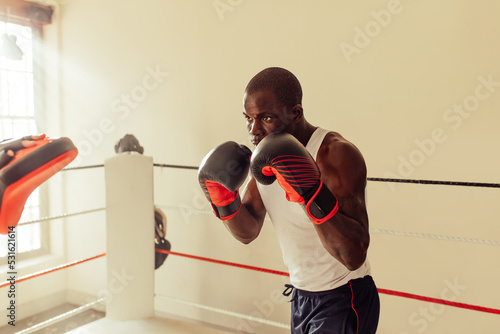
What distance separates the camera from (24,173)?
1229 mm

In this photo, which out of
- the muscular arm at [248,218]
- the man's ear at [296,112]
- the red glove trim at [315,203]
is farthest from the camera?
the muscular arm at [248,218]

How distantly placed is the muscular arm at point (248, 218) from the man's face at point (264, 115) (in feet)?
0.87

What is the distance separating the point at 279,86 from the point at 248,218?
Answer: 426 mm

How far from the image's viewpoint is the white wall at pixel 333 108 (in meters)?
2.02

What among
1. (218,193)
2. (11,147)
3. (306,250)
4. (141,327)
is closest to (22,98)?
(141,327)

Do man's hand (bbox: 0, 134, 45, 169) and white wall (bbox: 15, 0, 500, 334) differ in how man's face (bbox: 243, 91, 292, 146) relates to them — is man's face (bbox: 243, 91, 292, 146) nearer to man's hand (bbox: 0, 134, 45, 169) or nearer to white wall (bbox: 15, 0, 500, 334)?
man's hand (bbox: 0, 134, 45, 169)

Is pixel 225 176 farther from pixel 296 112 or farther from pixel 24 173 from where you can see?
pixel 24 173

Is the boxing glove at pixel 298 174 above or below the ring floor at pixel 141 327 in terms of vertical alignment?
above

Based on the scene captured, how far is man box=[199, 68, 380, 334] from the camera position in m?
1.04

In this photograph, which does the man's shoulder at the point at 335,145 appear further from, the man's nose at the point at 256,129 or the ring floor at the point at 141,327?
the ring floor at the point at 141,327

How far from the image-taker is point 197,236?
2.79 m

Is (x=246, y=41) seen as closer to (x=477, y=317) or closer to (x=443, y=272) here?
(x=443, y=272)

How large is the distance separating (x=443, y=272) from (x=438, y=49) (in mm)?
1048

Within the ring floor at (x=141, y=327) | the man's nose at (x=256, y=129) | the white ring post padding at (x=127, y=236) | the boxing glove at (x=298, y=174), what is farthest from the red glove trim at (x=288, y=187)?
the ring floor at (x=141, y=327)
